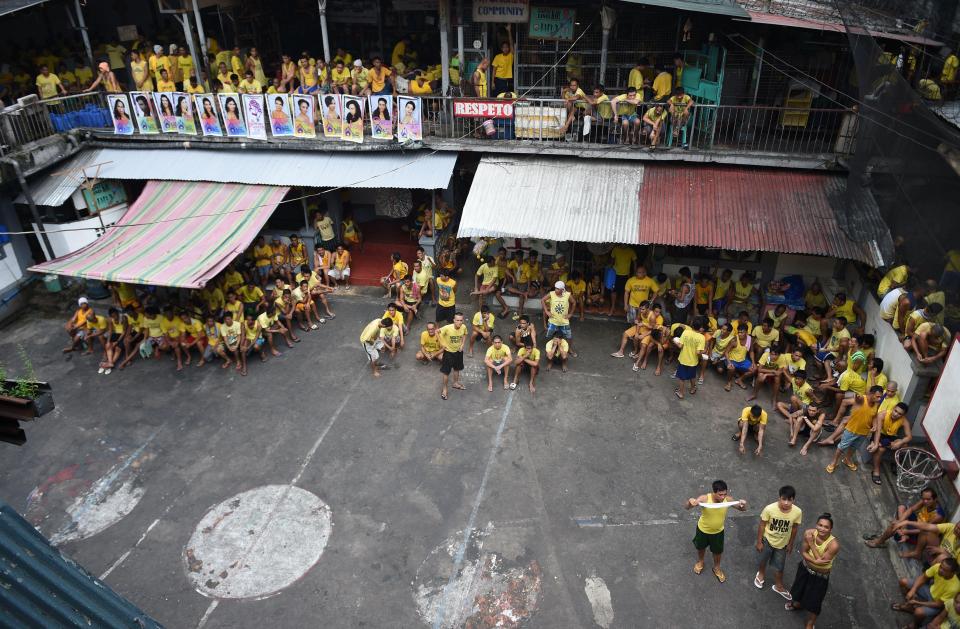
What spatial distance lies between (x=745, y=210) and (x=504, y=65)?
6.30 m

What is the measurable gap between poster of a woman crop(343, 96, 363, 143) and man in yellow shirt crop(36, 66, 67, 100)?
6.60 m

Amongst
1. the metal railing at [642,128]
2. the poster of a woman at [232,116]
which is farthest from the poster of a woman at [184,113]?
the metal railing at [642,128]

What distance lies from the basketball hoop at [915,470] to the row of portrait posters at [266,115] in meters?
10.5

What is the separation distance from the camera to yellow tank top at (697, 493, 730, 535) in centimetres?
806

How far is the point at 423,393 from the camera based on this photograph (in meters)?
12.1

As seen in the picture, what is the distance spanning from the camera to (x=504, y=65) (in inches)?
597

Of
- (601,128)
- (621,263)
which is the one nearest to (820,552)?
(621,263)

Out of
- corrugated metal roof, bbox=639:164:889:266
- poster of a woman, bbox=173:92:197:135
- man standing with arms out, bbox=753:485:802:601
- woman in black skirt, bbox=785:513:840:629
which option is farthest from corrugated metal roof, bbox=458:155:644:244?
poster of a woman, bbox=173:92:197:135

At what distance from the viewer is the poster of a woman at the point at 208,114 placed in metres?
14.9

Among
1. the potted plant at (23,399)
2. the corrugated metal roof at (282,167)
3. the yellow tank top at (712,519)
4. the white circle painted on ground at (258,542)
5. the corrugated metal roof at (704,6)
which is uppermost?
the corrugated metal roof at (704,6)

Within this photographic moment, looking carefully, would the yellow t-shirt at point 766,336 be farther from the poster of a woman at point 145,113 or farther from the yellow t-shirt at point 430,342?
the poster of a woman at point 145,113

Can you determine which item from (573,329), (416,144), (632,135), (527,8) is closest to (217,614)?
(573,329)

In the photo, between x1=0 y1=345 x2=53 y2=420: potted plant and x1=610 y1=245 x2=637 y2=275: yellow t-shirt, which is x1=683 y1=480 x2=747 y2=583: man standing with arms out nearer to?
x1=610 y1=245 x2=637 y2=275: yellow t-shirt

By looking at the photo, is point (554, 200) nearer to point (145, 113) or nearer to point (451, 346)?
point (451, 346)
